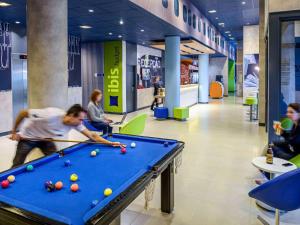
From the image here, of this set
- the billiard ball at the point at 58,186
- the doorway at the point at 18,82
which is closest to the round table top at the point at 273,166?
the billiard ball at the point at 58,186

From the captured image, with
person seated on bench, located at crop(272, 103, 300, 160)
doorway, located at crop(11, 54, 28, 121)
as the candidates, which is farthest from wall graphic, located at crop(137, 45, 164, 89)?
person seated on bench, located at crop(272, 103, 300, 160)

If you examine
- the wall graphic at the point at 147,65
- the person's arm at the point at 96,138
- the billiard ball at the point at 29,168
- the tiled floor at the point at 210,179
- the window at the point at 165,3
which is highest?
the window at the point at 165,3

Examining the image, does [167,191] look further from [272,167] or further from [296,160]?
[296,160]

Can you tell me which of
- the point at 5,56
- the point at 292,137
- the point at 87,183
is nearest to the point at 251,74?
the point at 292,137

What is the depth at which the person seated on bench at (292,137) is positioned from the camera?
14.3ft

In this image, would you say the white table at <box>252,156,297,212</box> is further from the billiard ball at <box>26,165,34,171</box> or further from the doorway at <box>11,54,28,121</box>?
the doorway at <box>11,54,28,121</box>

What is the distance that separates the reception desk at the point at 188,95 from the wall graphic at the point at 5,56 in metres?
7.47

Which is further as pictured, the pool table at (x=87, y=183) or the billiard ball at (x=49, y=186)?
the billiard ball at (x=49, y=186)

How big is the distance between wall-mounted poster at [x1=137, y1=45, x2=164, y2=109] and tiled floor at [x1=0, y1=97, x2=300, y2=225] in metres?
5.60

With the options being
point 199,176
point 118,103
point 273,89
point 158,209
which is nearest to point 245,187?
point 199,176

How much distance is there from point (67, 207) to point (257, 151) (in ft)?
17.9

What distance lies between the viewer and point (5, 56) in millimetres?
8148

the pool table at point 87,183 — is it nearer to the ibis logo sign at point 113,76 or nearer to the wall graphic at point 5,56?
the wall graphic at point 5,56

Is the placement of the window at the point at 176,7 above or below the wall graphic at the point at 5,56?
above
